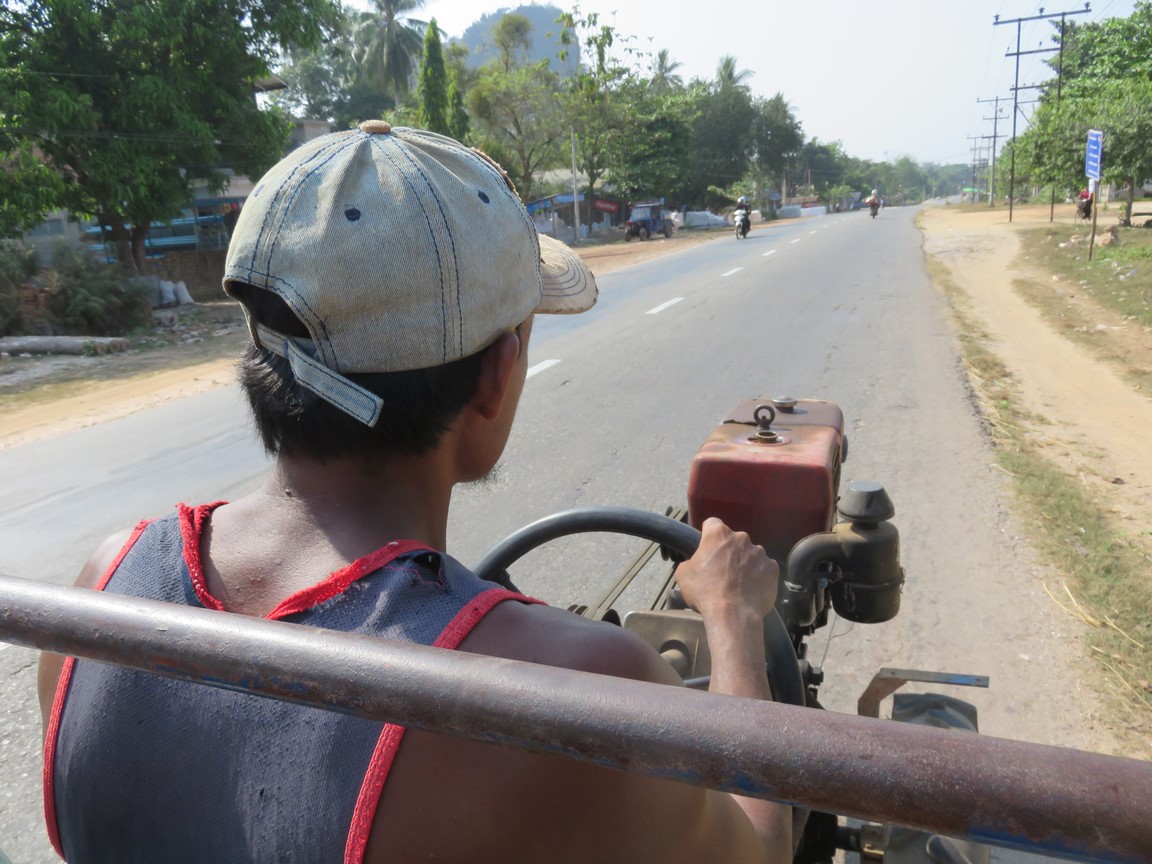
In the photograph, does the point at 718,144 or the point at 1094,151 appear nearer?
the point at 1094,151

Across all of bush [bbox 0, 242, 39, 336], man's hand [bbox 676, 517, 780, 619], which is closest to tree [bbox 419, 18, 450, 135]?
bush [bbox 0, 242, 39, 336]

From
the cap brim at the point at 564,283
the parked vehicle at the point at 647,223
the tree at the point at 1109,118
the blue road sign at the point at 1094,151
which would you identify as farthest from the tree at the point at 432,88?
the cap brim at the point at 564,283

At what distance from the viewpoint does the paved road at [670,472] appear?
10.5ft

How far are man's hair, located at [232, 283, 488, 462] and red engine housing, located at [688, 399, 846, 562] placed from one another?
3.76ft

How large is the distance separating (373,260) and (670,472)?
14.1 feet

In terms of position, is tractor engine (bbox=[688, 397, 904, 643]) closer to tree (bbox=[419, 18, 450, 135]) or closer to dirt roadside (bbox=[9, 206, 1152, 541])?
dirt roadside (bbox=[9, 206, 1152, 541])

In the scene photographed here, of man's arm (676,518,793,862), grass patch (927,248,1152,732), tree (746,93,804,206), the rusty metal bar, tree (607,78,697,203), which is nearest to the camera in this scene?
the rusty metal bar

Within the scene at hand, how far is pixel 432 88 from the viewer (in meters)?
32.8

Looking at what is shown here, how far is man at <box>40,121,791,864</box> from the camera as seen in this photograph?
833 millimetres

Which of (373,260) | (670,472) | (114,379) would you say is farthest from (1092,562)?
(114,379)

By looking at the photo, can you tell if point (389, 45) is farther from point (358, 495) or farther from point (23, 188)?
point (358, 495)

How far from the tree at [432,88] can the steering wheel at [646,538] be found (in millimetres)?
32968

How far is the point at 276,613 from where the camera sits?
0.94 meters

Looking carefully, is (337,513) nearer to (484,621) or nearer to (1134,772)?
(484,621)
